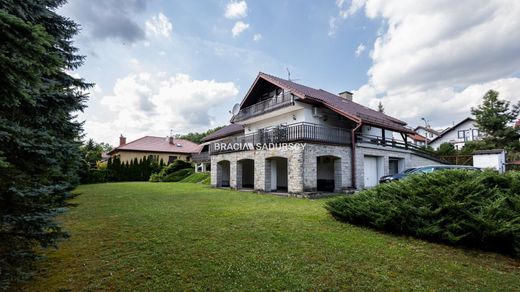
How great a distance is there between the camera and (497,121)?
2695cm

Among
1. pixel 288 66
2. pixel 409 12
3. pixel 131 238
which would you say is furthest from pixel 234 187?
pixel 409 12

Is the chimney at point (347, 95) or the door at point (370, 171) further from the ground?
the chimney at point (347, 95)

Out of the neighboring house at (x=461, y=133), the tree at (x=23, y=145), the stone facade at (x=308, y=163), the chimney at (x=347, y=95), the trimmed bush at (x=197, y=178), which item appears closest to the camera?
the tree at (x=23, y=145)

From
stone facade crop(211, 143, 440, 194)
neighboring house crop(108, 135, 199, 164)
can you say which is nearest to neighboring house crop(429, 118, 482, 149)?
stone facade crop(211, 143, 440, 194)

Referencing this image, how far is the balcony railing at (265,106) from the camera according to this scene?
16.5 meters

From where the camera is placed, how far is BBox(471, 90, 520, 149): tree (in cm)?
2664

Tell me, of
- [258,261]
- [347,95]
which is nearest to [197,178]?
[347,95]

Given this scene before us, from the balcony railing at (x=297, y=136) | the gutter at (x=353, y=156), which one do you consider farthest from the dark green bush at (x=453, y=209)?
the gutter at (x=353, y=156)

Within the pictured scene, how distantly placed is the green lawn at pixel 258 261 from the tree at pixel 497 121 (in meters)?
31.6

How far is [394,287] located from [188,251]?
11.2 ft

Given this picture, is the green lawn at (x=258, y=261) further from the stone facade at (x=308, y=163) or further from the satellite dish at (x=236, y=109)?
the satellite dish at (x=236, y=109)

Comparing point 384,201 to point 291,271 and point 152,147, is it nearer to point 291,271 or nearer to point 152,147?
point 291,271

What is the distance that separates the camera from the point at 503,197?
4945mm

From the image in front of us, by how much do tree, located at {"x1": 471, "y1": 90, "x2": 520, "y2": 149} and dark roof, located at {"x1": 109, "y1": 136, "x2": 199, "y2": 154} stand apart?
39672mm
